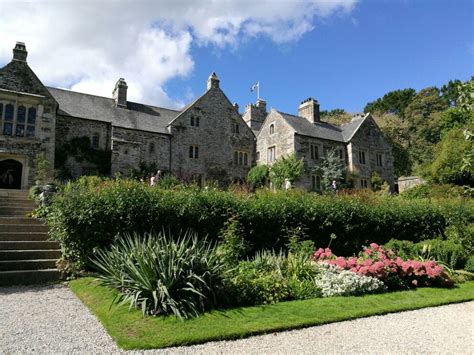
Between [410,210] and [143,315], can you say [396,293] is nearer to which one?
[143,315]

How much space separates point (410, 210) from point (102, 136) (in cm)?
2068

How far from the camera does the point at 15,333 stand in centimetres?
531

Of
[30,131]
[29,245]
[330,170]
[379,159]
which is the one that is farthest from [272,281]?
[379,159]

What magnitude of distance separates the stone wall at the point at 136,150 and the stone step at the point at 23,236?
1386 centimetres

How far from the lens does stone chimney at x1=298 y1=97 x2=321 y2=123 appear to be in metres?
Answer: 35.5

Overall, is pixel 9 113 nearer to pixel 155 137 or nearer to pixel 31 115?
pixel 31 115

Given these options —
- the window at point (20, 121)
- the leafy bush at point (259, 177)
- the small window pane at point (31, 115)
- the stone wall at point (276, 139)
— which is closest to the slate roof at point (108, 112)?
the small window pane at point (31, 115)

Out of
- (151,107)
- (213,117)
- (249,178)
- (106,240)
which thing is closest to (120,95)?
(151,107)

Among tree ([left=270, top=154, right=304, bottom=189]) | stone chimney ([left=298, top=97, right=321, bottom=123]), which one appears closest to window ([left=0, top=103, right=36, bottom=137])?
tree ([left=270, top=154, right=304, bottom=189])

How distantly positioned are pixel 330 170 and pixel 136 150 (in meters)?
16.4

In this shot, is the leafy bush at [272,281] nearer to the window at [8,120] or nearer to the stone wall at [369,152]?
the window at [8,120]

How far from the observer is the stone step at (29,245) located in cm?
931

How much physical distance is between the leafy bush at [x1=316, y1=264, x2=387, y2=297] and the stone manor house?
19.5 m

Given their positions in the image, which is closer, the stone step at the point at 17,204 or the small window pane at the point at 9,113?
the stone step at the point at 17,204
